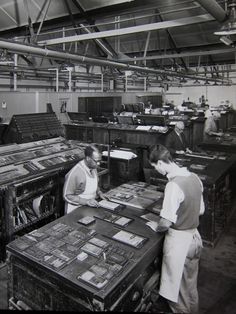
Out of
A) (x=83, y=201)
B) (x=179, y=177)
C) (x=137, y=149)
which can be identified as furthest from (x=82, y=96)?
(x=179, y=177)

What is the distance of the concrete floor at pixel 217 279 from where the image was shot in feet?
8.37

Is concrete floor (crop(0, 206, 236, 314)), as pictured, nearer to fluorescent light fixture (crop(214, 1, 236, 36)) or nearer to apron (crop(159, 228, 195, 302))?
apron (crop(159, 228, 195, 302))

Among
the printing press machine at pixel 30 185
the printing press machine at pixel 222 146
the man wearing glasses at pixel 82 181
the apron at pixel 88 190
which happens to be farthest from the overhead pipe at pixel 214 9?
the printing press machine at pixel 222 146

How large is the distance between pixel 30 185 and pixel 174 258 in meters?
1.70

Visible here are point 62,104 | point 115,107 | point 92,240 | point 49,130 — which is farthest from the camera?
point 115,107

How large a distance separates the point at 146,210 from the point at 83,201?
590 mm

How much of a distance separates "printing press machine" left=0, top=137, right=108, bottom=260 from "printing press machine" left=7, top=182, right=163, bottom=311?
80 cm

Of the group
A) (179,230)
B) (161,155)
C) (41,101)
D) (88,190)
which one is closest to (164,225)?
(179,230)

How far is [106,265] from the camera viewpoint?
1827 mm

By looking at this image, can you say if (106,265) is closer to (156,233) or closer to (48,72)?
(156,233)

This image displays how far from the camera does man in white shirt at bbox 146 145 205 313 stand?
2.12 m

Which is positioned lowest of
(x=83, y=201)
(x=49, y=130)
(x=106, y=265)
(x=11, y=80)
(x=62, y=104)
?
(x=106, y=265)

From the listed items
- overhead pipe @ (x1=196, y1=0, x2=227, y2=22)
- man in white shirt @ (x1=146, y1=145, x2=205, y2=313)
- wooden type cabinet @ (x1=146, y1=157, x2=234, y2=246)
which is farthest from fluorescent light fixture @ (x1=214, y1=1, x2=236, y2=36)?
wooden type cabinet @ (x1=146, y1=157, x2=234, y2=246)

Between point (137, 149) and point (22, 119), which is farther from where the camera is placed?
point (137, 149)
